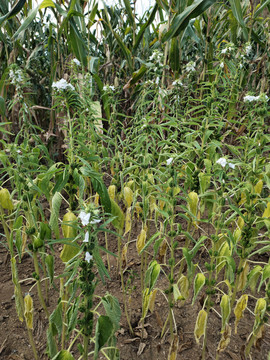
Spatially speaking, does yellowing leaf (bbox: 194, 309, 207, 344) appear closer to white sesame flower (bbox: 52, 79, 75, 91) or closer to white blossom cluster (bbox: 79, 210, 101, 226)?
white blossom cluster (bbox: 79, 210, 101, 226)

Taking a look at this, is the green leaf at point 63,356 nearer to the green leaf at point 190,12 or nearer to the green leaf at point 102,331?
the green leaf at point 102,331

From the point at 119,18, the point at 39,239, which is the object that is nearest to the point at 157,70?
the point at 39,239

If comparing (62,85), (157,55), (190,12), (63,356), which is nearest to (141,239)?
(63,356)

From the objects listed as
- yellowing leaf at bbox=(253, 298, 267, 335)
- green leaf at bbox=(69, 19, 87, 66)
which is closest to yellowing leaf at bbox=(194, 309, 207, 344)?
yellowing leaf at bbox=(253, 298, 267, 335)

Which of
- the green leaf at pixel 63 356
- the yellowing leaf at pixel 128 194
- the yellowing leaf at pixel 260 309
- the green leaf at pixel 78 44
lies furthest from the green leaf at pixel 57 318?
the green leaf at pixel 78 44

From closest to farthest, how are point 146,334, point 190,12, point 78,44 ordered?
point 146,334, point 190,12, point 78,44

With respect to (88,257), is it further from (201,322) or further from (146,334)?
(146,334)

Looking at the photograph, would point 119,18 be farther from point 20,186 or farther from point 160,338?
point 160,338

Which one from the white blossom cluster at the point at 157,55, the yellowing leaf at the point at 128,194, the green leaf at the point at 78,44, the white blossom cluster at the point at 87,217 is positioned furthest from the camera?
the green leaf at the point at 78,44

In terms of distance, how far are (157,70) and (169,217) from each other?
3.29 ft

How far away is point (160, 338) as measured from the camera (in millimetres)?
1667

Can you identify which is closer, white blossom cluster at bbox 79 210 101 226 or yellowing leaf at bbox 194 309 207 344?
white blossom cluster at bbox 79 210 101 226

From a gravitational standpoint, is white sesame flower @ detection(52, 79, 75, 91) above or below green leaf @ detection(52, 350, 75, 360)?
above

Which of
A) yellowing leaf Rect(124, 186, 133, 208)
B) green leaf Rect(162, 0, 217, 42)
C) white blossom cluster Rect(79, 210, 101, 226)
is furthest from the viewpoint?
green leaf Rect(162, 0, 217, 42)
